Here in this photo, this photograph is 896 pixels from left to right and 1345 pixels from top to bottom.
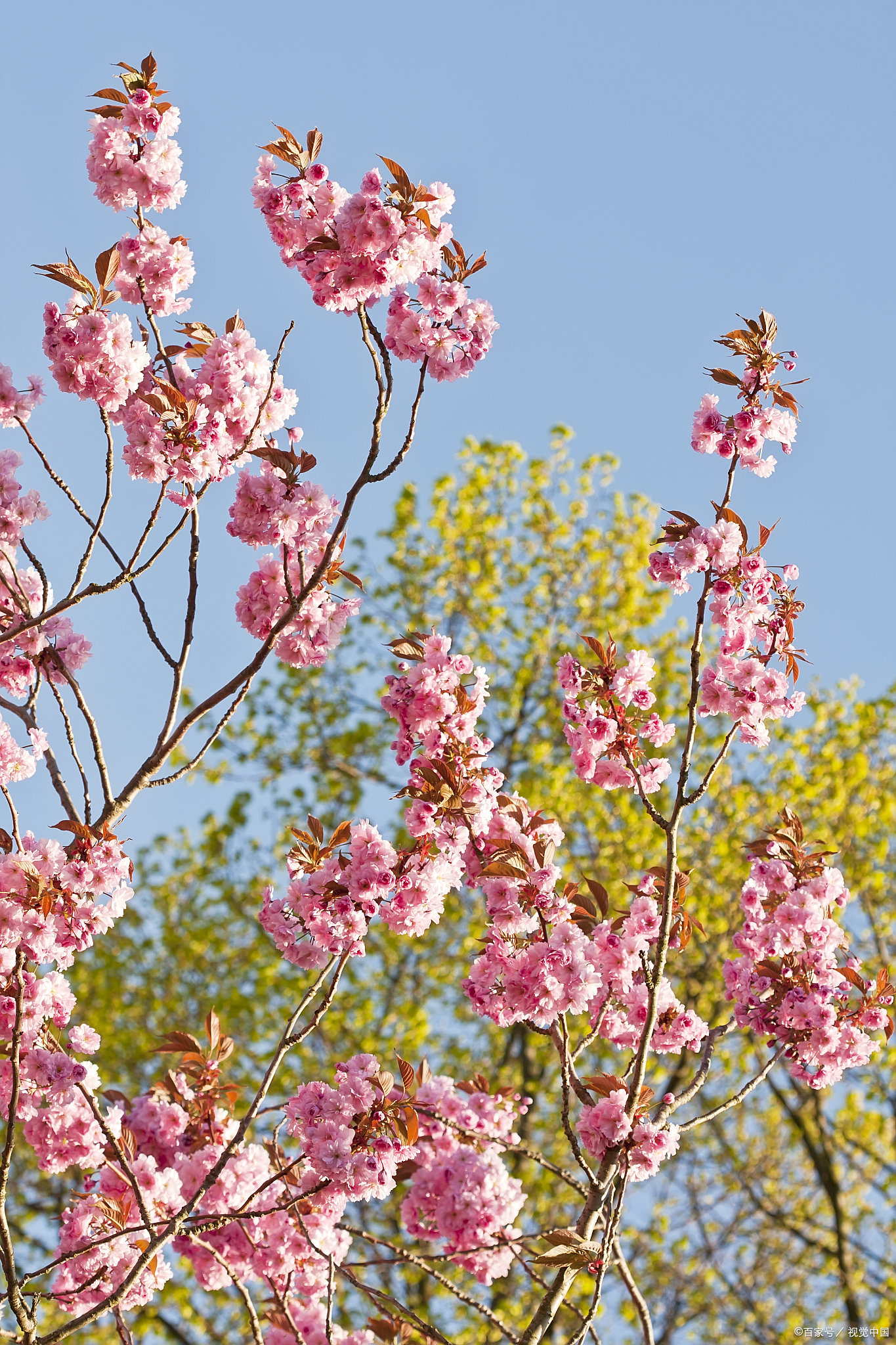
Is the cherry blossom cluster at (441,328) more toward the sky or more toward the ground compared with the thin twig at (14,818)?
more toward the sky

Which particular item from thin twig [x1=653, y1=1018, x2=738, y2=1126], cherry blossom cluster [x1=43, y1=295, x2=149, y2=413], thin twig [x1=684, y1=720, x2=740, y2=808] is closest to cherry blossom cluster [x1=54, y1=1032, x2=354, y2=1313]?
thin twig [x1=653, y1=1018, x2=738, y2=1126]

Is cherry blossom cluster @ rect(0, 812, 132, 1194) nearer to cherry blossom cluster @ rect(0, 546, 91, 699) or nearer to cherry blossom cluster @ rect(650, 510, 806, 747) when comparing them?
cherry blossom cluster @ rect(0, 546, 91, 699)

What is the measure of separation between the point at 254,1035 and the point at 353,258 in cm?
808

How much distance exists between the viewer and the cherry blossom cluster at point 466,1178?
13.8 feet

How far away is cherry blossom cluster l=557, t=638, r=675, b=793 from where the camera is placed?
395 centimetres

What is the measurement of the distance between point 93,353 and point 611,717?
2073 millimetres

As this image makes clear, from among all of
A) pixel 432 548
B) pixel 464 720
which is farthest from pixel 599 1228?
pixel 432 548

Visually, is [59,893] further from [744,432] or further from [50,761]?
[744,432]

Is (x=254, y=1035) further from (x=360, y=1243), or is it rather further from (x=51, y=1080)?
(x=51, y=1080)

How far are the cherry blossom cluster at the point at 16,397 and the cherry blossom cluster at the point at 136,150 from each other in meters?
0.63

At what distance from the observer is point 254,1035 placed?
10.3m

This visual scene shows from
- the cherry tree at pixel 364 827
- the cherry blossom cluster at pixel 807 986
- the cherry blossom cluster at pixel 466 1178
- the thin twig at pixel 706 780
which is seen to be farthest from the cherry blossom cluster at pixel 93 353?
the cherry blossom cluster at pixel 807 986

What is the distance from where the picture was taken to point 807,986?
13.9ft

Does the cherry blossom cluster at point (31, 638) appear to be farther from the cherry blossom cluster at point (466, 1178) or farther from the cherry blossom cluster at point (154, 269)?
the cherry blossom cluster at point (466, 1178)
